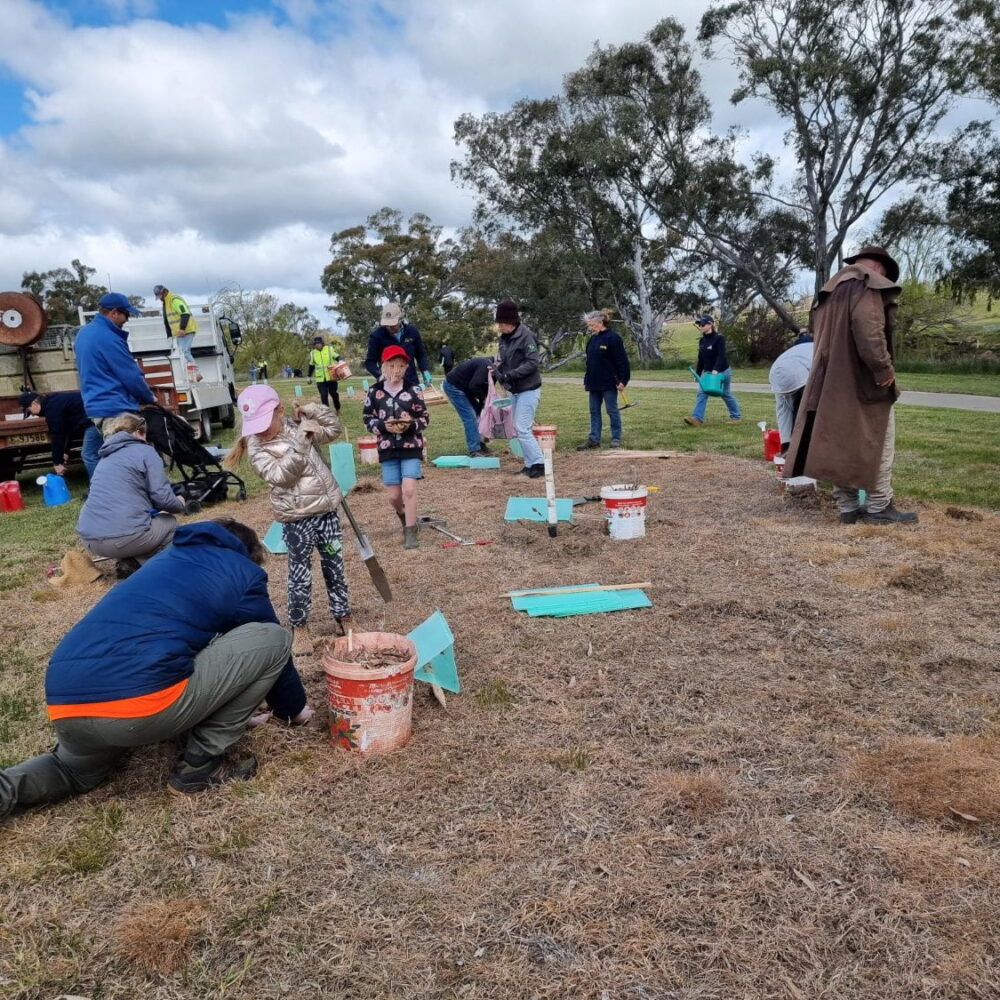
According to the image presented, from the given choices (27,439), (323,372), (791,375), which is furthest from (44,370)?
(791,375)

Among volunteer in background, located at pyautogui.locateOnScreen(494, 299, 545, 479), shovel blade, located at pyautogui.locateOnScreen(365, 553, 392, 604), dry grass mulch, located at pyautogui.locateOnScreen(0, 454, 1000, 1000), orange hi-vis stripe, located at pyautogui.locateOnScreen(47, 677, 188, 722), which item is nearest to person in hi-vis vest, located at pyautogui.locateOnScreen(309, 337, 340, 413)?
volunteer in background, located at pyautogui.locateOnScreen(494, 299, 545, 479)

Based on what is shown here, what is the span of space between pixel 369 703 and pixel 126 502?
310 centimetres

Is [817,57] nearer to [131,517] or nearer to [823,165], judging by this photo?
[823,165]

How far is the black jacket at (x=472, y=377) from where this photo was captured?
9.98 metres

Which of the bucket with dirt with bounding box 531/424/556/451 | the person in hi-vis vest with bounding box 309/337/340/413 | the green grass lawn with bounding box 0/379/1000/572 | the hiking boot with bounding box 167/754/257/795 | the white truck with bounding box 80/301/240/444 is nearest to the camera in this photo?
the hiking boot with bounding box 167/754/257/795

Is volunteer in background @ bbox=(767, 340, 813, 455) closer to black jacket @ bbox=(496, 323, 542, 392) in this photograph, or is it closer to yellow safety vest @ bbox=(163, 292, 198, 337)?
black jacket @ bbox=(496, 323, 542, 392)

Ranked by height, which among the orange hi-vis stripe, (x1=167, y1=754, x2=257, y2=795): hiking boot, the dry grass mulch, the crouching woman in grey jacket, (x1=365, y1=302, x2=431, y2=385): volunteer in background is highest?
(x1=365, y1=302, x2=431, y2=385): volunteer in background

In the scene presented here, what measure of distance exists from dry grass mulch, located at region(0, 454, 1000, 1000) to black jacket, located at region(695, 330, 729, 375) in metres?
7.92

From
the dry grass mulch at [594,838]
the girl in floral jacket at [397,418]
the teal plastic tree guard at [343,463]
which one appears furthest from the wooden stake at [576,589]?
the teal plastic tree guard at [343,463]

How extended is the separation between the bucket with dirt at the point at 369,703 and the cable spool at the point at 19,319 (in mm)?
9825

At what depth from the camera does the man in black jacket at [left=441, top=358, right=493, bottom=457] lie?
10.0 metres

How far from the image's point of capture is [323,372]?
1688cm

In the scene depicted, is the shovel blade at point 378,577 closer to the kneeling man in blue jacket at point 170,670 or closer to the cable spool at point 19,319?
the kneeling man in blue jacket at point 170,670

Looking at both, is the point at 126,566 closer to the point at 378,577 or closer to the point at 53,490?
the point at 378,577
